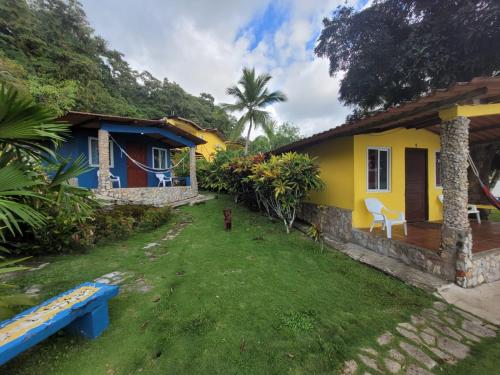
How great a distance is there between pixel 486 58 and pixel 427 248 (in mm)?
6723

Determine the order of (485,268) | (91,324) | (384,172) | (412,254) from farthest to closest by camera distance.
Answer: (384,172), (412,254), (485,268), (91,324)

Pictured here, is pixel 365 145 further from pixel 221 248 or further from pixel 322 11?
pixel 322 11

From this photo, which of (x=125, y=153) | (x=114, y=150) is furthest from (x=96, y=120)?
(x=114, y=150)

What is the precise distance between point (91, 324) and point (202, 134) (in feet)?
70.3

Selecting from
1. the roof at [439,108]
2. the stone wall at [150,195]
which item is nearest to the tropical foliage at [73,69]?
the stone wall at [150,195]

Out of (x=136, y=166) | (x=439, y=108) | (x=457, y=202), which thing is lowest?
(x=457, y=202)

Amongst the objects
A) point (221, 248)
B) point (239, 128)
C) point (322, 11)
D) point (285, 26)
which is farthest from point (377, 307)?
point (239, 128)

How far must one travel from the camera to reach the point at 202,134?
22.6 meters

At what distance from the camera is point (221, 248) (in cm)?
565

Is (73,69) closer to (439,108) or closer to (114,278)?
(114,278)

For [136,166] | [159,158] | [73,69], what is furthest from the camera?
[73,69]

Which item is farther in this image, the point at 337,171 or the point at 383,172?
the point at 337,171

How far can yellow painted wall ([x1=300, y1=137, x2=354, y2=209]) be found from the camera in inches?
246

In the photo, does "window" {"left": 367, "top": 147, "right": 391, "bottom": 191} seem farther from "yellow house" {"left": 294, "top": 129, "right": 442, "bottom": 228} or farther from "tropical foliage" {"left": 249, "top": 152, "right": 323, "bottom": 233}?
"tropical foliage" {"left": 249, "top": 152, "right": 323, "bottom": 233}
